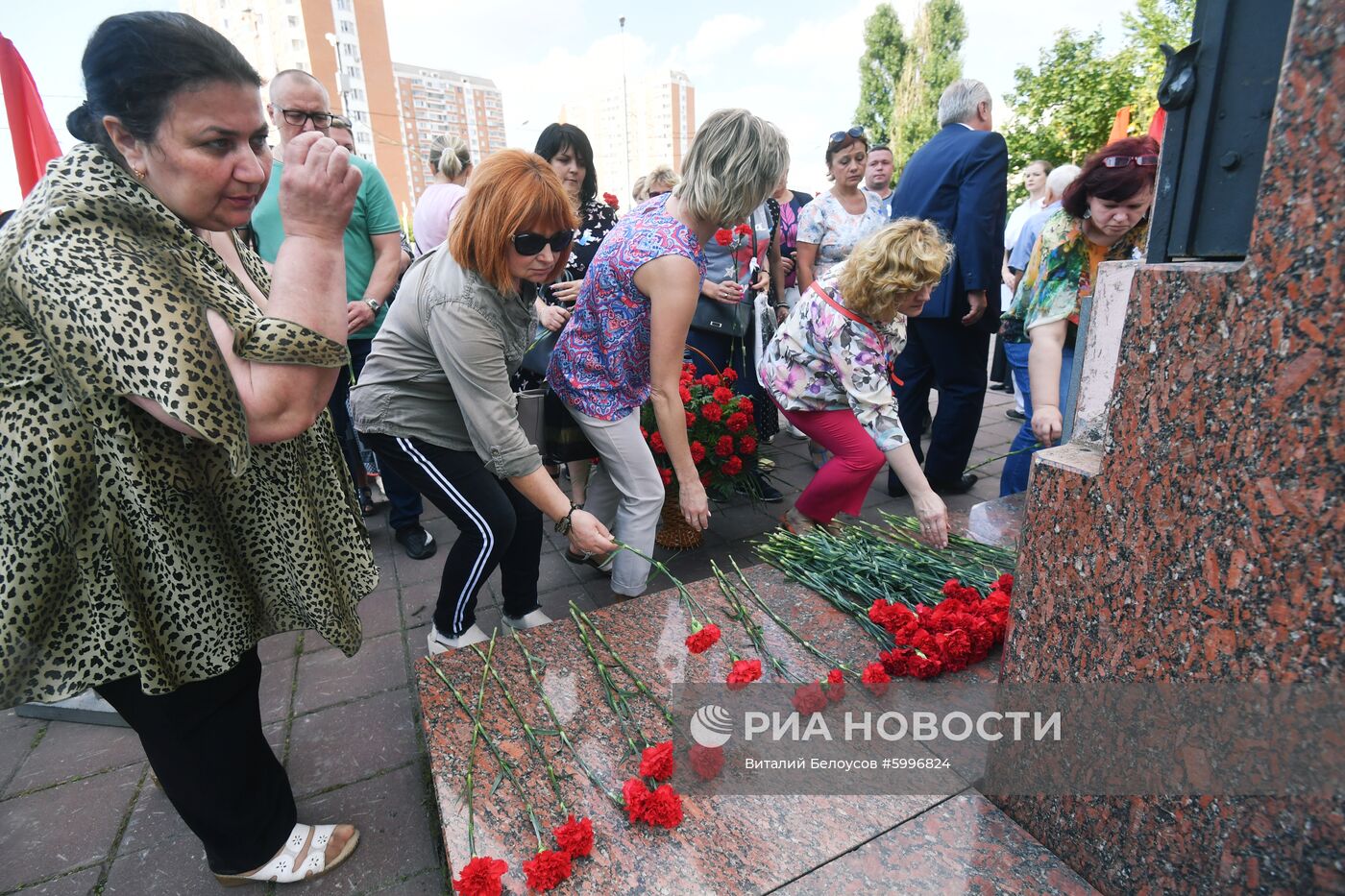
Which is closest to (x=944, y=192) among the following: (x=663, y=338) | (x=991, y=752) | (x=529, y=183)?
(x=663, y=338)

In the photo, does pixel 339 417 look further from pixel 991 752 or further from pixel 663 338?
pixel 991 752

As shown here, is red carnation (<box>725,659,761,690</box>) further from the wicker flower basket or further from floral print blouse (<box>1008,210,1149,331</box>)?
floral print blouse (<box>1008,210,1149,331</box>)

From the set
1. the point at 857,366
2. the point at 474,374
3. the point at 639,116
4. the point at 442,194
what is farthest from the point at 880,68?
the point at 474,374

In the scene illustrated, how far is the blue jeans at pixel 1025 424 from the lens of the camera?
318cm

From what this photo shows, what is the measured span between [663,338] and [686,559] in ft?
4.89

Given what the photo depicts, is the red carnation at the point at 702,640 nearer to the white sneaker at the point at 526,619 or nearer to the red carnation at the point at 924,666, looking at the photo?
the red carnation at the point at 924,666

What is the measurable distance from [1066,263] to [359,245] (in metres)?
3.29

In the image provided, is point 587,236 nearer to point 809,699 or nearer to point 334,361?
point 334,361

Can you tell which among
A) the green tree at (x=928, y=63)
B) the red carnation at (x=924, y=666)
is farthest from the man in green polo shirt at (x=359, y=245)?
the green tree at (x=928, y=63)

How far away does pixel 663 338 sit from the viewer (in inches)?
87.4

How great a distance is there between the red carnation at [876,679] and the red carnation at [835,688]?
64 mm

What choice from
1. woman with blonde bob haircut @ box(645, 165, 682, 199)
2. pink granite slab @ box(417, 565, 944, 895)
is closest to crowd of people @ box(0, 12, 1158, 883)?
pink granite slab @ box(417, 565, 944, 895)

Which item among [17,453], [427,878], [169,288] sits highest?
[169,288]

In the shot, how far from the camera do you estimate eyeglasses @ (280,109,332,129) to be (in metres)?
3.07
